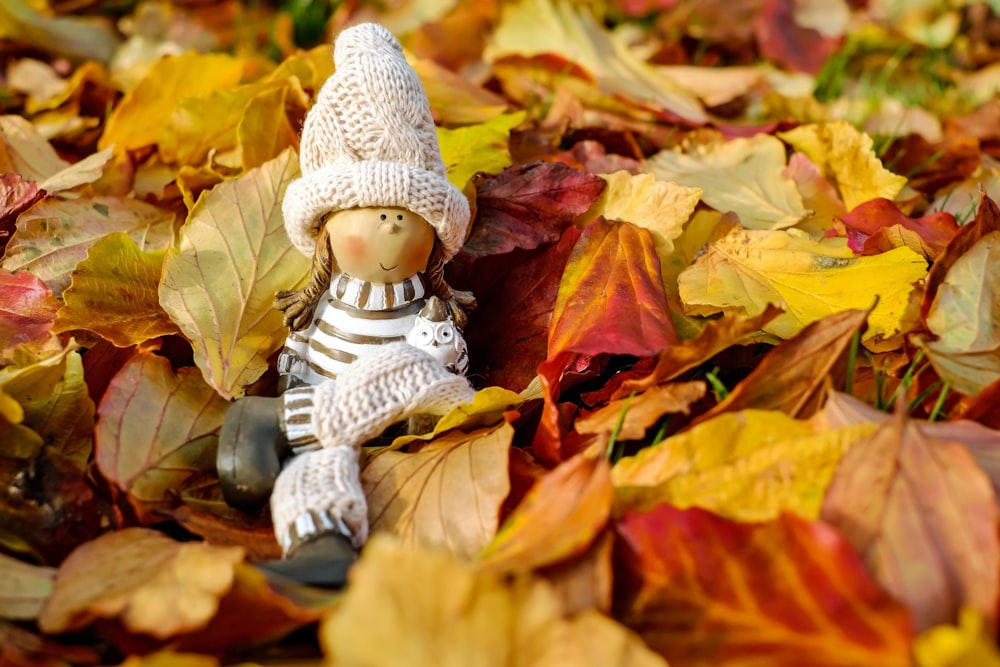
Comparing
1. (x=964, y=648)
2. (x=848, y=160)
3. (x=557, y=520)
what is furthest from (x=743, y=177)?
(x=964, y=648)

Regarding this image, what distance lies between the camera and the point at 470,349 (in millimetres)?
1117

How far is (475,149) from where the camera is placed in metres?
1.30

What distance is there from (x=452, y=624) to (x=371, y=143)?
1.68 ft

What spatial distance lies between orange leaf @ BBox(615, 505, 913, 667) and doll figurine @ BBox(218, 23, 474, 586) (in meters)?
0.27

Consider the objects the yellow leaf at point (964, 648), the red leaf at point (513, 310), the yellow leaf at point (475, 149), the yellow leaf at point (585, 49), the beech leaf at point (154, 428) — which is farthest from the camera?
the yellow leaf at point (585, 49)

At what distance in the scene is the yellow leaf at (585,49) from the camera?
1696mm

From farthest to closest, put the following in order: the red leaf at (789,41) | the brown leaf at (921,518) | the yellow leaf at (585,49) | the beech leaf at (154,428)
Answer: the red leaf at (789,41), the yellow leaf at (585,49), the beech leaf at (154,428), the brown leaf at (921,518)

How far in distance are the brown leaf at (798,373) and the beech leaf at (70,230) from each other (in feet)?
2.63

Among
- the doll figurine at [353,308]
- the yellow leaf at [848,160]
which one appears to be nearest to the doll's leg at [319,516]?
the doll figurine at [353,308]

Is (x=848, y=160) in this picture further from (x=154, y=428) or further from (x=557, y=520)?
(x=154, y=428)

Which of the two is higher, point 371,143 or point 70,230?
point 371,143

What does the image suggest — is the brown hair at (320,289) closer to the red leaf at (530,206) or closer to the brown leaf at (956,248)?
the red leaf at (530,206)

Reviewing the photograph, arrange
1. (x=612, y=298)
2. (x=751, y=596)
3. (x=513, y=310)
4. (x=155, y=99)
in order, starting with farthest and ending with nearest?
1. (x=155, y=99)
2. (x=513, y=310)
3. (x=612, y=298)
4. (x=751, y=596)

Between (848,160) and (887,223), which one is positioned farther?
(848,160)
